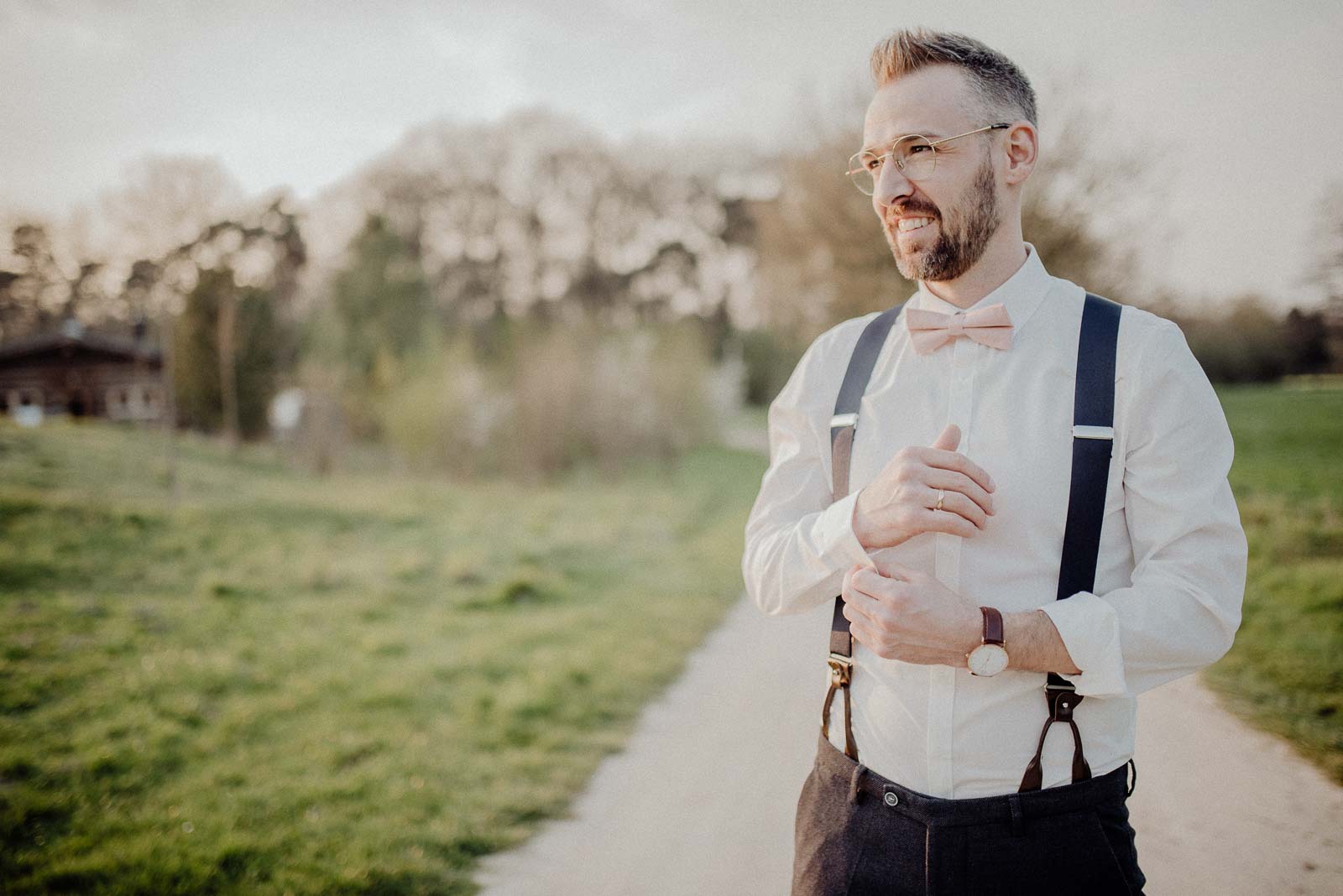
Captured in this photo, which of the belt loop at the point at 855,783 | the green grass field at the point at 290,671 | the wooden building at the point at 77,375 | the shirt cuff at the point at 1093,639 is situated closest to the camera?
the shirt cuff at the point at 1093,639

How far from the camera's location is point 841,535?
4.89ft

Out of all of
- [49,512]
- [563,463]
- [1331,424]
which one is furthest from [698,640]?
[563,463]

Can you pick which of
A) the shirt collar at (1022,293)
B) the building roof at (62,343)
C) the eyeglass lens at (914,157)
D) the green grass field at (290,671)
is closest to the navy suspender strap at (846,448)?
the shirt collar at (1022,293)

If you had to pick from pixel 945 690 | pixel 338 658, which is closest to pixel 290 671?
pixel 338 658

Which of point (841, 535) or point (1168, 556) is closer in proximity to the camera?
point (1168, 556)

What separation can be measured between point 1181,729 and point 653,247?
25.3 meters

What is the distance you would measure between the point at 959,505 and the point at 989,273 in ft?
1.91

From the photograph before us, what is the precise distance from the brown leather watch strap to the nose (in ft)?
2.83

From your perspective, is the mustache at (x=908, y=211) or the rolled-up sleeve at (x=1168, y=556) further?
the mustache at (x=908, y=211)

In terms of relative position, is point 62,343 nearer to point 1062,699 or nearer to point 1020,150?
point 1020,150

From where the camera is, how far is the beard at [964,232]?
155 centimetres

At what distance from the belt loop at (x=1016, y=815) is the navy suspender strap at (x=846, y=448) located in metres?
0.31

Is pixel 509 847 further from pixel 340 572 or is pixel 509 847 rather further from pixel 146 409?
pixel 146 409

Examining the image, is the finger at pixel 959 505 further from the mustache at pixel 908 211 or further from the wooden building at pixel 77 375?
the wooden building at pixel 77 375
